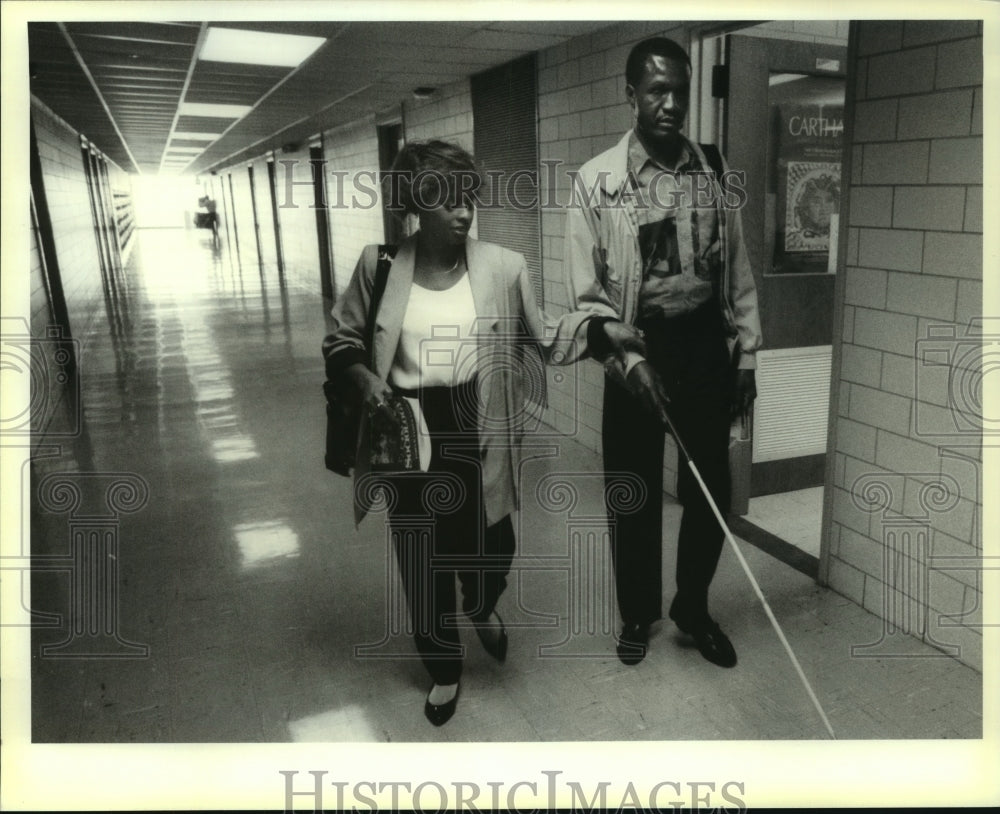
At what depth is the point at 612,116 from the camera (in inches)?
116

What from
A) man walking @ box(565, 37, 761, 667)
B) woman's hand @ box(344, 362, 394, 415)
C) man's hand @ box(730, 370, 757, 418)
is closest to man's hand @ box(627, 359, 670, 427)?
man walking @ box(565, 37, 761, 667)

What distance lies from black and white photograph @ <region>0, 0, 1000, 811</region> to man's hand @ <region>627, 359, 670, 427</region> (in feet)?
0.06

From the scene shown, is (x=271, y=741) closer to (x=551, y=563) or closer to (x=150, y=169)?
(x=551, y=563)

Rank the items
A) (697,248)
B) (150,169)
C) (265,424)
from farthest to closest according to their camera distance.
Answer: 1. (150,169)
2. (265,424)
3. (697,248)

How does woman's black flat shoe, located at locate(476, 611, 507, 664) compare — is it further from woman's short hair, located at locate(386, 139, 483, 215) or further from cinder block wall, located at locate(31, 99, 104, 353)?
cinder block wall, located at locate(31, 99, 104, 353)

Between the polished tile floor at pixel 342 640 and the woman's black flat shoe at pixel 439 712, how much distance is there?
0.08ft

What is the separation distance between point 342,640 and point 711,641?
1148 millimetres

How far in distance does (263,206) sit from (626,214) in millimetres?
4181

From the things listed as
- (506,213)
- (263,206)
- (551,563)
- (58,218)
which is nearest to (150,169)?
(58,218)

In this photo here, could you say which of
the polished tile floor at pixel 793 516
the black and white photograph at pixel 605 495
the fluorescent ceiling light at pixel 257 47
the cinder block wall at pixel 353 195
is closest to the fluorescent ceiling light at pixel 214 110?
the fluorescent ceiling light at pixel 257 47

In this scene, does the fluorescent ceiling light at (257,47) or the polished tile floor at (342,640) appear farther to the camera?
the fluorescent ceiling light at (257,47)

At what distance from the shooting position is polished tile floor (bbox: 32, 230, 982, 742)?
77.0 inches

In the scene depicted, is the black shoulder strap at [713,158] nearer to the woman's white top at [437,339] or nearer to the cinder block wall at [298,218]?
the woman's white top at [437,339]

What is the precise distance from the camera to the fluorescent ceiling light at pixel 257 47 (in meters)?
3.24
